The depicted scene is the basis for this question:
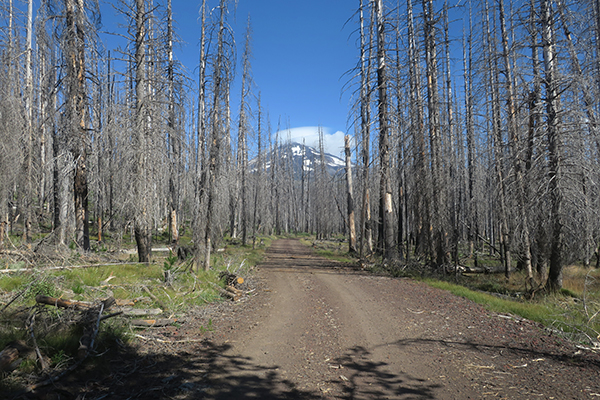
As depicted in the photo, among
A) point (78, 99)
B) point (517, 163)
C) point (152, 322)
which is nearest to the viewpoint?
point (152, 322)

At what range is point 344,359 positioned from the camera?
15.0 feet

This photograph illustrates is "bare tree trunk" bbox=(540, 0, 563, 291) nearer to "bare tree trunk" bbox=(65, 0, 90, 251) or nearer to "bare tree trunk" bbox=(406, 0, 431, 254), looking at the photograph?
"bare tree trunk" bbox=(406, 0, 431, 254)

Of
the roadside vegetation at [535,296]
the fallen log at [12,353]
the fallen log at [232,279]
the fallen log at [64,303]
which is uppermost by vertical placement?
the fallen log at [64,303]

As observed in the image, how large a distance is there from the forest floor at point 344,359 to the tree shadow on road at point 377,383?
12mm

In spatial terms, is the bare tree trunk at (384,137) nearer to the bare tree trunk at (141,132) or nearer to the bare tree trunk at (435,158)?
the bare tree trunk at (435,158)

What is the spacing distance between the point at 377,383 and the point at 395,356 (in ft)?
2.92

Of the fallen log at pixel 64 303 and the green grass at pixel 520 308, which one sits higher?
the fallen log at pixel 64 303

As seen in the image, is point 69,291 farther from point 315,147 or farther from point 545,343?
point 315,147

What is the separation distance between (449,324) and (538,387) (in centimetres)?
231

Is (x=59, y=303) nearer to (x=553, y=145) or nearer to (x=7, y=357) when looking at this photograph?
(x=7, y=357)

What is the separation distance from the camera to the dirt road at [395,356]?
3682mm

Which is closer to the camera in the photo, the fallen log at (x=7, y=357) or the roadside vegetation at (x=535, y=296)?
the fallen log at (x=7, y=357)

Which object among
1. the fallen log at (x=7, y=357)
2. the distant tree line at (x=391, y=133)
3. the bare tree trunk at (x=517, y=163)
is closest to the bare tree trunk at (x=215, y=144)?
the distant tree line at (x=391, y=133)

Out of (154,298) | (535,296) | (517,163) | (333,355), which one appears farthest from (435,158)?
(154,298)
